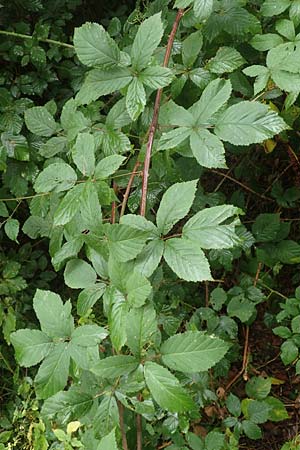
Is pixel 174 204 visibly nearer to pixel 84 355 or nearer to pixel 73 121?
pixel 84 355

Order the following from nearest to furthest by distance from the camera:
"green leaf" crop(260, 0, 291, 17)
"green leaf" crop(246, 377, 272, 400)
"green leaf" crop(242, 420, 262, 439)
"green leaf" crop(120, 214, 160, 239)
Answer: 1. "green leaf" crop(120, 214, 160, 239)
2. "green leaf" crop(260, 0, 291, 17)
3. "green leaf" crop(242, 420, 262, 439)
4. "green leaf" crop(246, 377, 272, 400)

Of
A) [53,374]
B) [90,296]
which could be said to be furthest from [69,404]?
[90,296]

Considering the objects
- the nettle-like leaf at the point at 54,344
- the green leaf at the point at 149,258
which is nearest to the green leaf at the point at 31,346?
the nettle-like leaf at the point at 54,344

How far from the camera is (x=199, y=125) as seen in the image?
2.97 ft

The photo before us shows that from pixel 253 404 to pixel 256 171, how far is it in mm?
926

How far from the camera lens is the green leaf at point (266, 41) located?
1084mm

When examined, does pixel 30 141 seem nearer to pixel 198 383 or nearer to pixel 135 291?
pixel 198 383

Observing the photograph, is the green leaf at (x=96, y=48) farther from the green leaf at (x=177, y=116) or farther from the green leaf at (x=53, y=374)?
the green leaf at (x=53, y=374)

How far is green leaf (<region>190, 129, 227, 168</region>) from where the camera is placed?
87cm

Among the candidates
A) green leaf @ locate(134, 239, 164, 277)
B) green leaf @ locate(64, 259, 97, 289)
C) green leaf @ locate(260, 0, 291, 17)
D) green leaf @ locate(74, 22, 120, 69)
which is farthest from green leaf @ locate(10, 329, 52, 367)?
green leaf @ locate(260, 0, 291, 17)

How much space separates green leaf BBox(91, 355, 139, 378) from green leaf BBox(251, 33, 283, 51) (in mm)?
717

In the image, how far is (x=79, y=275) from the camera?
35.7 inches

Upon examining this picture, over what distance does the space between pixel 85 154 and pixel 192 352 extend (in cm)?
39

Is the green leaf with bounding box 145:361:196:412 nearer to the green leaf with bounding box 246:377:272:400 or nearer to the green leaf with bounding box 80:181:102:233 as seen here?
the green leaf with bounding box 80:181:102:233
